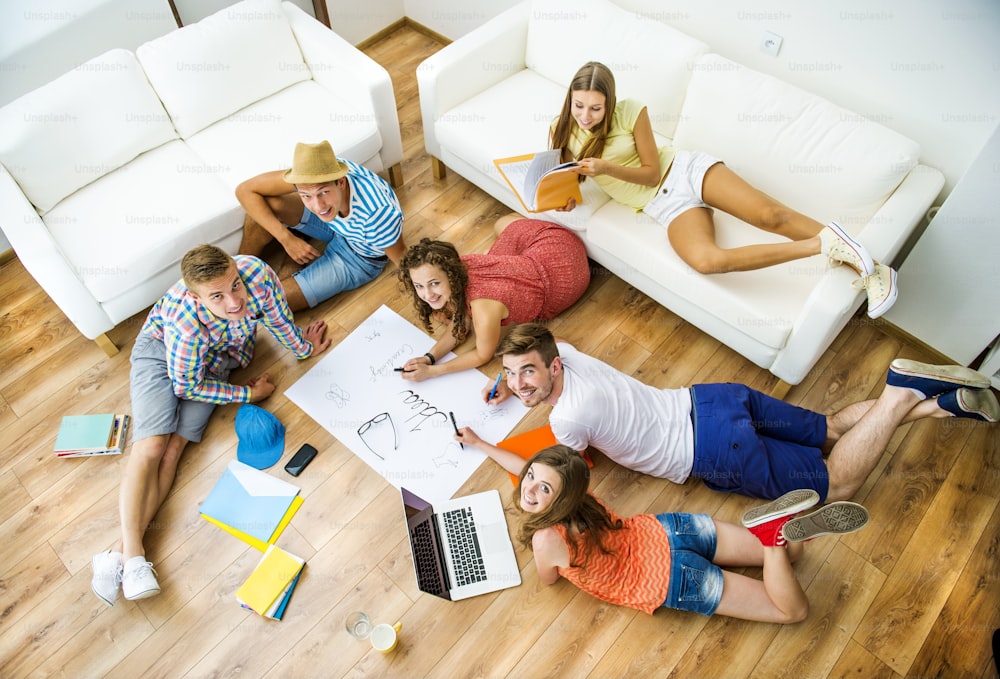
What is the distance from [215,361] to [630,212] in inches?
66.8

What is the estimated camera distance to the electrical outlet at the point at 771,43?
2494 mm

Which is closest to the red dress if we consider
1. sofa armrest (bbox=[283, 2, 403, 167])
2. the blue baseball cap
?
sofa armrest (bbox=[283, 2, 403, 167])

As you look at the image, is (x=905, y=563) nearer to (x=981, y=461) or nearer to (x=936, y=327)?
(x=981, y=461)

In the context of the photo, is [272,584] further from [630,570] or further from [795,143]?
[795,143]

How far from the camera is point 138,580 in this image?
80.5 inches

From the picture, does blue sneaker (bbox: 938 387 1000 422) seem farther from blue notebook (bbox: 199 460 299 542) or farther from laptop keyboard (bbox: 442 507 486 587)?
blue notebook (bbox: 199 460 299 542)

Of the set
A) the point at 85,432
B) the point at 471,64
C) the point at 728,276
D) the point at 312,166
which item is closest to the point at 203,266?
the point at 312,166

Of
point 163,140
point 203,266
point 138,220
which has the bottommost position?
point 138,220

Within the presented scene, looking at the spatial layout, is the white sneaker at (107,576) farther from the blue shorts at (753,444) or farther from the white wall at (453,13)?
the white wall at (453,13)

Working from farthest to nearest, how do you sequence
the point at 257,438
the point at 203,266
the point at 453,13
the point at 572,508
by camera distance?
the point at 453,13 → the point at 257,438 → the point at 203,266 → the point at 572,508

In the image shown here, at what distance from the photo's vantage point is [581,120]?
7.87 feet

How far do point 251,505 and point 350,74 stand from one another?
6.10 feet

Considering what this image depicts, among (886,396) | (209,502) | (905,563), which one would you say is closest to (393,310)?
(209,502)

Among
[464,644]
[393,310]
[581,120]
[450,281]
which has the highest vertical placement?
[581,120]
